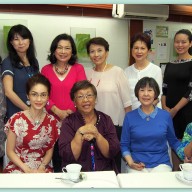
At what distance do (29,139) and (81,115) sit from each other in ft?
1.29

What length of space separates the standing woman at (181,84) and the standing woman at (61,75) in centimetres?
91

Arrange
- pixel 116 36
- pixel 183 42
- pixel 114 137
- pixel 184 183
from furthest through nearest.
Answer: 1. pixel 116 36
2. pixel 183 42
3. pixel 114 137
4. pixel 184 183

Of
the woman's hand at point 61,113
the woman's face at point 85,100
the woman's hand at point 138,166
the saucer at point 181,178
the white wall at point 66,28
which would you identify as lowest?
the woman's hand at point 138,166

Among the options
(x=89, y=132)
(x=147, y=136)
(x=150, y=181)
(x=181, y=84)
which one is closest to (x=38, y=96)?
(x=89, y=132)

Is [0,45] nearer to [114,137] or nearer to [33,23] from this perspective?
[33,23]

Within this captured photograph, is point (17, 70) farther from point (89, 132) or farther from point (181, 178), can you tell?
point (181, 178)

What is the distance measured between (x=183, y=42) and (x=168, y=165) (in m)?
1.24

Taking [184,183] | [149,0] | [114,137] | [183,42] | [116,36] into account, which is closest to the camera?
[149,0]

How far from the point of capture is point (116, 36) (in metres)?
3.60

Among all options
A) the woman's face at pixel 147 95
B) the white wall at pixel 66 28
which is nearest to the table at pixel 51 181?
the woman's face at pixel 147 95

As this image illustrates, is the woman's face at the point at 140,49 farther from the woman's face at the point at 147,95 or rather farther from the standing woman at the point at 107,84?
the woman's face at the point at 147,95

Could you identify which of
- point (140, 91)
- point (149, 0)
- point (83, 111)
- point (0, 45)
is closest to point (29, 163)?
point (83, 111)

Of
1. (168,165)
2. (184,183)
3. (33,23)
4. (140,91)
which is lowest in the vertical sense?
(168,165)

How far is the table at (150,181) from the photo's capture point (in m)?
1.33
